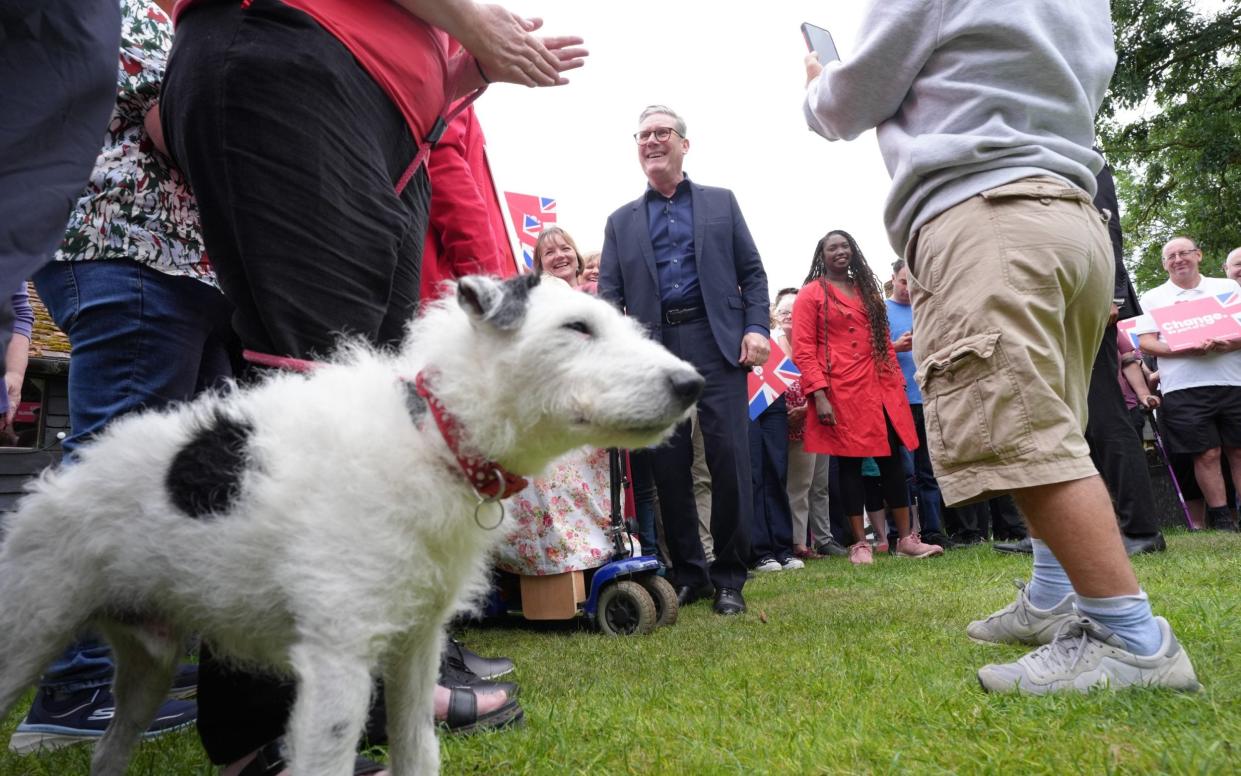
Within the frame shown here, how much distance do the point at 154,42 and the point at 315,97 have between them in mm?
1348

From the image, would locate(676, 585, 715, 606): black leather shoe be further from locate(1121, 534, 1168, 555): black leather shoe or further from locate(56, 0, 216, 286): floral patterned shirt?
locate(56, 0, 216, 286): floral patterned shirt

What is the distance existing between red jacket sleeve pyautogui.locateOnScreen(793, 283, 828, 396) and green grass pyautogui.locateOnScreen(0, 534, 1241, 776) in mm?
3418

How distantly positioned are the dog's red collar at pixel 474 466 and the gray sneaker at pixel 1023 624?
247 centimetres

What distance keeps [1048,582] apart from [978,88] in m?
1.95

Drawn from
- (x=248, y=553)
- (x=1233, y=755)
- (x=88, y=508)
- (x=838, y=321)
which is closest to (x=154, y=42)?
(x=88, y=508)

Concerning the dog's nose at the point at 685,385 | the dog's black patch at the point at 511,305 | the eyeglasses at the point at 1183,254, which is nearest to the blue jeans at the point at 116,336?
the dog's black patch at the point at 511,305

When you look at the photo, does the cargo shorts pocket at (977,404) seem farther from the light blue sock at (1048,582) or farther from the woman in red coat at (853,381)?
the woman in red coat at (853,381)

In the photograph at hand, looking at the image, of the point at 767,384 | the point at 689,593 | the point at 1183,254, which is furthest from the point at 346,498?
the point at 1183,254

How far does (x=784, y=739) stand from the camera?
7.14ft

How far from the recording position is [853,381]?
7.54 m

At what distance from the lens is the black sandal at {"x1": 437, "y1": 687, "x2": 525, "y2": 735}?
8.09 feet

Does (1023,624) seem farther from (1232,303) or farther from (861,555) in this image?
(1232,303)

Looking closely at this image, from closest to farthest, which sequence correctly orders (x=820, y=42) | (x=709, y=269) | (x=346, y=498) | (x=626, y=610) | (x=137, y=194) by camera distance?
(x=346, y=498)
(x=137, y=194)
(x=820, y=42)
(x=626, y=610)
(x=709, y=269)

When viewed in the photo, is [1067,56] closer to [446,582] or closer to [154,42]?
[446,582]
